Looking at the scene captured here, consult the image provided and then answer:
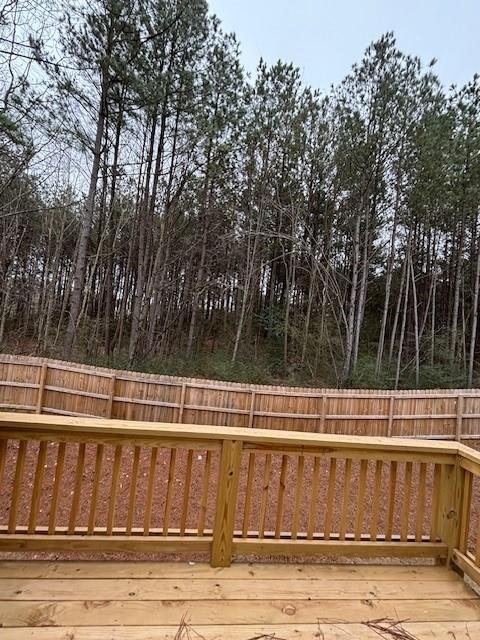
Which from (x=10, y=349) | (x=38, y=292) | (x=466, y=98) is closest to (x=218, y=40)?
(x=466, y=98)

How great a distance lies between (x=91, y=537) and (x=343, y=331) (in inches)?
468

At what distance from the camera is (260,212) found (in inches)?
466

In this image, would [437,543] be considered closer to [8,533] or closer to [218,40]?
[8,533]

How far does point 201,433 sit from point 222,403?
17.4ft

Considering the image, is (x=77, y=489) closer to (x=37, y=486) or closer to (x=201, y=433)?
(x=37, y=486)

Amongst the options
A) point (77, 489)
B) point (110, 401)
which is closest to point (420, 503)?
point (77, 489)

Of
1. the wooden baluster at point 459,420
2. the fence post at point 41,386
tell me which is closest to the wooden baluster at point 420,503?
the wooden baluster at point 459,420

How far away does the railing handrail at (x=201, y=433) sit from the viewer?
1.68 metres

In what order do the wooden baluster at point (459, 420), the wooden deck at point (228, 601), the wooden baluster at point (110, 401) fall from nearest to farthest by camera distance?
1. the wooden deck at point (228, 601)
2. the wooden baluster at point (110, 401)
3. the wooden baluster at point (459, 420)

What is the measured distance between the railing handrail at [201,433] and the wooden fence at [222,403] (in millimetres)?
5155

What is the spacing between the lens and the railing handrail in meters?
1.68

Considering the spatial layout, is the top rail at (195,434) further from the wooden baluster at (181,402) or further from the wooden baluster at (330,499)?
the wooden baluster at (181,402)

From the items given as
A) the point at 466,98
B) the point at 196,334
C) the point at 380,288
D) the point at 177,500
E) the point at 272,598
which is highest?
the point at 466,98

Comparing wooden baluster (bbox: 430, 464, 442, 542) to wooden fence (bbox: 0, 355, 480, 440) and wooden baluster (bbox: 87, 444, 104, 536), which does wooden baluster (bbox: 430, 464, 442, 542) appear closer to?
wooden baluster (bbox: 87, 444, 104, 536)
